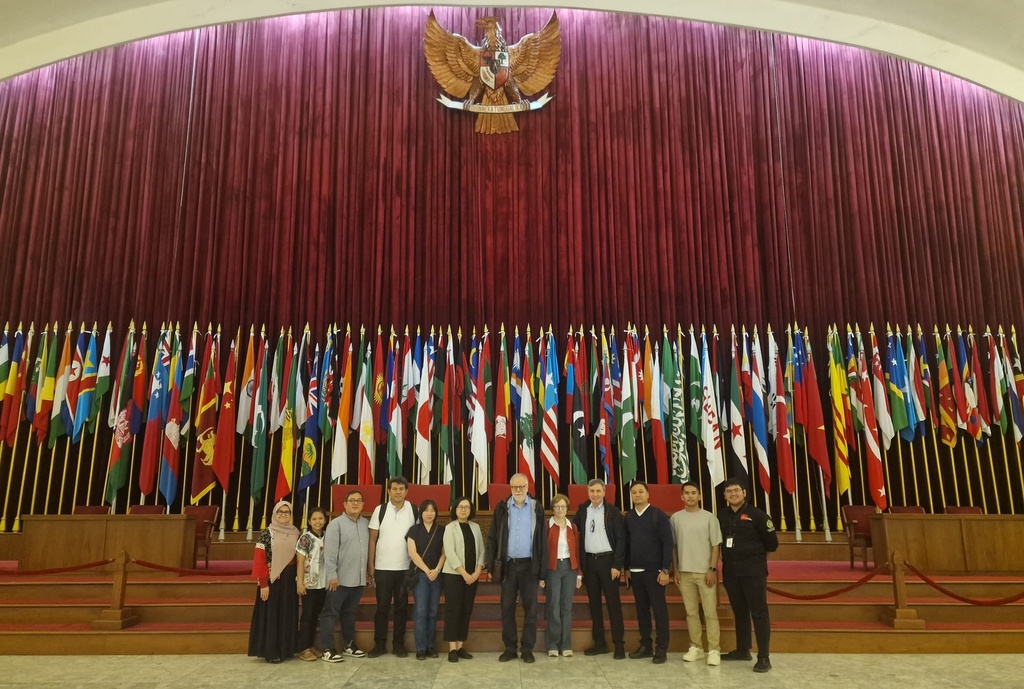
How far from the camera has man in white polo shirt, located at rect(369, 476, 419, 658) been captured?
5.15m

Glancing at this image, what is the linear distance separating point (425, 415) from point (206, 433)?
266 centimetres

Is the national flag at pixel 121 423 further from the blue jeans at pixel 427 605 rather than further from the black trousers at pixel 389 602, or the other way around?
the blue jeans at pixel 427 605

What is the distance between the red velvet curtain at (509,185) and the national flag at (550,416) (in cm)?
74

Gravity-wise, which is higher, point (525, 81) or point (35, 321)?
point (525, 81)

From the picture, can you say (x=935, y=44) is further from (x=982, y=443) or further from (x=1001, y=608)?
(x=1001, y=608)

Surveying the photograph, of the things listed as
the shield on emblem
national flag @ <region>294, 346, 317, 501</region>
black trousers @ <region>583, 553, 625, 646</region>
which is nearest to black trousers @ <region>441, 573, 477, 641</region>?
black trousers @ <region>583, 553, 625, 646</region>

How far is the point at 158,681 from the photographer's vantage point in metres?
4.33

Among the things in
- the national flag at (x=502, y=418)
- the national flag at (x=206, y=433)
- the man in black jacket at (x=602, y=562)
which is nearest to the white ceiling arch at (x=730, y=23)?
the national flag at (x=206, y=433)

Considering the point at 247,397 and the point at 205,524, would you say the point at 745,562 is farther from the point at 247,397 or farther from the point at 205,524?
the point at 247,397

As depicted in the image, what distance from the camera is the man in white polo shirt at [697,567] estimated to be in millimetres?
5031

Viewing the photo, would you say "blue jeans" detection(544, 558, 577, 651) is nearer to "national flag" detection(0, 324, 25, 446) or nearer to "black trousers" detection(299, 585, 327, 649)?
"black trousers" detection(299, 585, 327, 649)

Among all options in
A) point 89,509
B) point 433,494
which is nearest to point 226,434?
point 89,509

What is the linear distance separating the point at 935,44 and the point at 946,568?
807cm

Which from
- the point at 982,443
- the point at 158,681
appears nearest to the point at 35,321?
the point at 158,681
